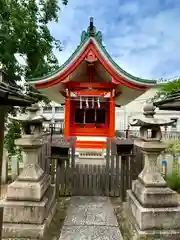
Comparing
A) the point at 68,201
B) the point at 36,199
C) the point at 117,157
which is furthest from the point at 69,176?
the point at 36,199

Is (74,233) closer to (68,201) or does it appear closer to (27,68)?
(68,201)

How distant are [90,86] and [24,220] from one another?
5.59 meters

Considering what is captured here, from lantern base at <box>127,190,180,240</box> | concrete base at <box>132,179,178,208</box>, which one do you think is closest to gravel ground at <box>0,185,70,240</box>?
lantern base at <box>127,190,180,240</box>

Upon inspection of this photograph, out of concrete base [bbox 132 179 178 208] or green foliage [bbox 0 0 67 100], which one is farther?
green foliage [bbox 0 0 67 100]

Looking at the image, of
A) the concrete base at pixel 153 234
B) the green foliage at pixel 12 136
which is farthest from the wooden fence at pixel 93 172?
the green foliage at pixel 12 136

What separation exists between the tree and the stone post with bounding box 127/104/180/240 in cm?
618

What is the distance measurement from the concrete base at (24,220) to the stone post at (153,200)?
5.51 ft

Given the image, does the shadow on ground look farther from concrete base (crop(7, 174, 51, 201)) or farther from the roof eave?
the roof eave

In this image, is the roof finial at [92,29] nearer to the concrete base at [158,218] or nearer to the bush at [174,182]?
the bush at [174,182]

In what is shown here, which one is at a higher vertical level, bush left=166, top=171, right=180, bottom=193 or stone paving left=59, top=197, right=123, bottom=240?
bush left=166, top=171, right=180, bottom=193

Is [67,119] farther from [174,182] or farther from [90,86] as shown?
[174,182]

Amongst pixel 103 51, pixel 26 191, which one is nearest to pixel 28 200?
pixel 26 191

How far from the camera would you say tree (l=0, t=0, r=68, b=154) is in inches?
374

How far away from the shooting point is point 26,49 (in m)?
10.3
